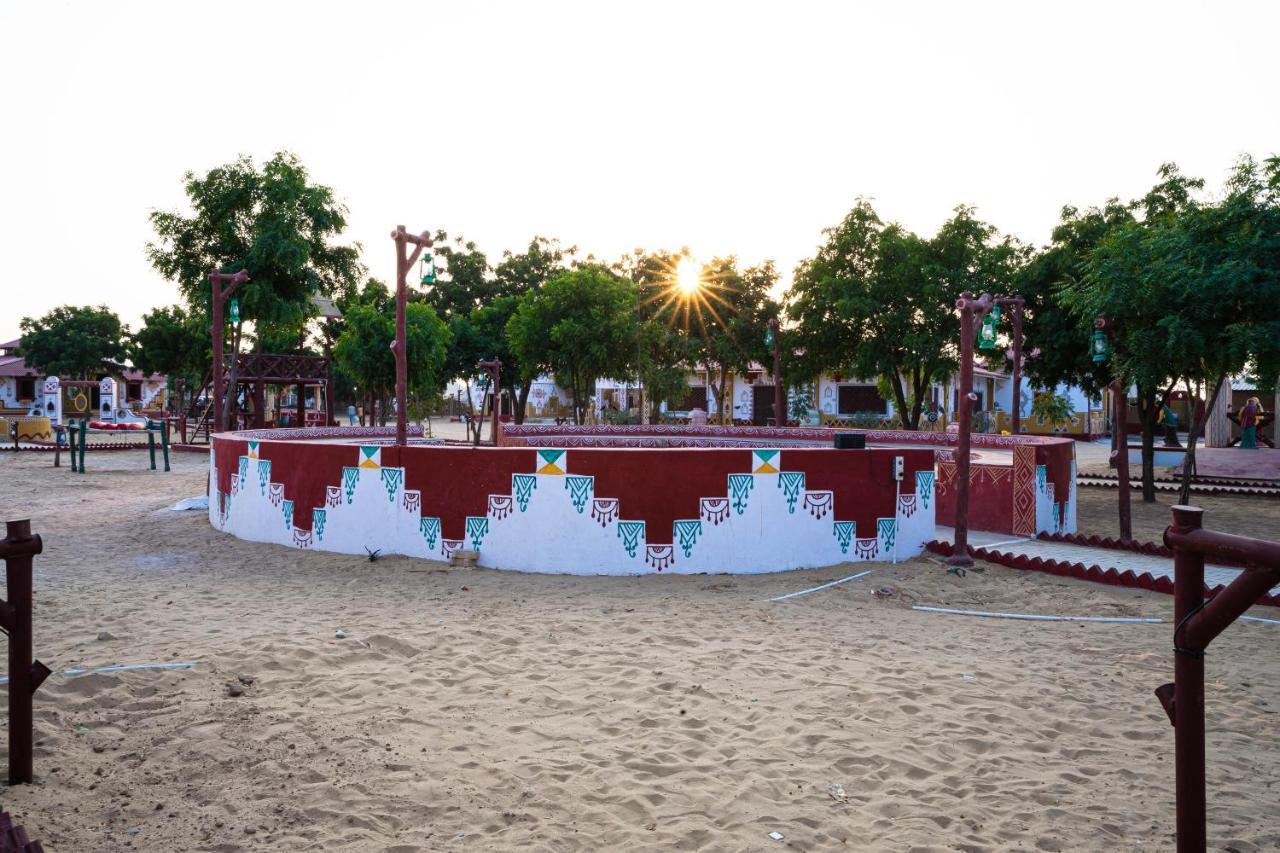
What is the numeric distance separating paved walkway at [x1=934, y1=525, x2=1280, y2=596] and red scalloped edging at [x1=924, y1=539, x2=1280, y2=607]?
0.16 m

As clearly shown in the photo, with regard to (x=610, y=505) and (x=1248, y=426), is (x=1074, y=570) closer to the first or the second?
(x=610, y=505)

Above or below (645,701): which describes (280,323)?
above

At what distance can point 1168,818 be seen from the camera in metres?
3.67

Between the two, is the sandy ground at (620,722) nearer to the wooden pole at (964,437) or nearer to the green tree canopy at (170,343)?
the wooden pole at (964,437)

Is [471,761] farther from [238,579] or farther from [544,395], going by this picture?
[544,395]

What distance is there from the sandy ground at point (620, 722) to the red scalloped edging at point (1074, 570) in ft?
1.40

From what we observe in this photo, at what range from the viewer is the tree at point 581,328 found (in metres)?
32.8

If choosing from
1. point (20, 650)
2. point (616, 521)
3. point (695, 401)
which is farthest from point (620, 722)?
point (695, 401)

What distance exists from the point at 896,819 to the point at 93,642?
5.29 meters

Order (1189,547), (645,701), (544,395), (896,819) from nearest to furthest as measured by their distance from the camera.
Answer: (1189,547)
(896,819)
(645,701)
(544,395)

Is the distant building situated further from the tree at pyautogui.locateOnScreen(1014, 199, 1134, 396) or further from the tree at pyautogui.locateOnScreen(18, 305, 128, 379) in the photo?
the tree at pyautogui.locateOnScreen(1014, 199, 1134, 396)

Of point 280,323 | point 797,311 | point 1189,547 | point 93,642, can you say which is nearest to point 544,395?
point 280,323

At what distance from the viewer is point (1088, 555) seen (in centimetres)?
990

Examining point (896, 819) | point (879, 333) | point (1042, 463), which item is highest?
point (879, 333)
